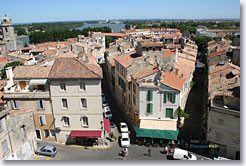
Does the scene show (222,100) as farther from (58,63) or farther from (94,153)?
(58,63)

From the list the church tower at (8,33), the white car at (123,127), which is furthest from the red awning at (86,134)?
the church tower at (8,33)

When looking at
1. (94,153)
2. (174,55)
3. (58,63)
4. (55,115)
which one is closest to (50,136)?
(55,115)

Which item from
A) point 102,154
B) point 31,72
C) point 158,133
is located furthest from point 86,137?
point 31,72

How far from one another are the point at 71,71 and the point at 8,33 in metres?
67.9

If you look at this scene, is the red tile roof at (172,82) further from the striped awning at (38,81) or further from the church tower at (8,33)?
the church tower at (8,33)

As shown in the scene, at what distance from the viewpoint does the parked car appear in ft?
80.9

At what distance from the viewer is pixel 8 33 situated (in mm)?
79750

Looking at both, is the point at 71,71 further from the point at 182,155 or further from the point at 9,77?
the point at 182,155

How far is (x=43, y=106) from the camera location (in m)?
25.7

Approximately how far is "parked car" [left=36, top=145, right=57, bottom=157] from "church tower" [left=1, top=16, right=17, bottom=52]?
66605mm

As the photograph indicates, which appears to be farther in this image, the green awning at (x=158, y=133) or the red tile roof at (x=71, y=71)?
→ the green awning at (x=158, y=133)

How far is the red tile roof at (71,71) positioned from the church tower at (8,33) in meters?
64.4

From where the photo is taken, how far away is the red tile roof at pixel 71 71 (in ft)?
78.8

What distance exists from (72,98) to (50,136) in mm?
6309
